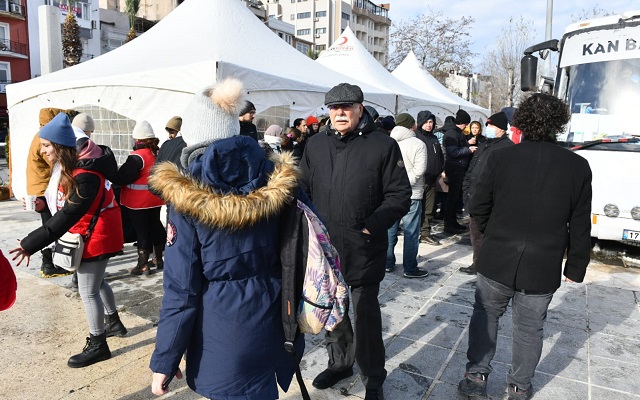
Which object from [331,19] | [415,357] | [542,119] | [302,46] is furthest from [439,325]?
[331,19]

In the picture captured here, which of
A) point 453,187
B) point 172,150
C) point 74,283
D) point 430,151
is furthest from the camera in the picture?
point 453,187

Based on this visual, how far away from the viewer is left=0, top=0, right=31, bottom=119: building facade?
32.8 metres

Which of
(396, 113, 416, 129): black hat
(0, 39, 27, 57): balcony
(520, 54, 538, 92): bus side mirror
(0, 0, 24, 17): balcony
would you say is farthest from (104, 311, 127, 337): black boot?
(0, 0, 24, 17): balcony

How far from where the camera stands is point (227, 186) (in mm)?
1655

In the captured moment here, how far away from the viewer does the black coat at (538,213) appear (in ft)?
7.93

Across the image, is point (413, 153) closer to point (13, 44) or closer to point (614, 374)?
point (614, 374)

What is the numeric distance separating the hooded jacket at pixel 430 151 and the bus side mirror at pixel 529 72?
53.2 inches

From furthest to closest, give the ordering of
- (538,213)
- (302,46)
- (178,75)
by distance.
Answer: (302,46) < (178,75) < (538,213)

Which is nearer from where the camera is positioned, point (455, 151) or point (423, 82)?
point (455, 151)

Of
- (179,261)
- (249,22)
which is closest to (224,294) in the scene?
(179,261)

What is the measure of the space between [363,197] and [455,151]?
516 centimetres

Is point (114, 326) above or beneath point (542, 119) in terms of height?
beneath

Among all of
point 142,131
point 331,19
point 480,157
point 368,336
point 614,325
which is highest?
point 331,19

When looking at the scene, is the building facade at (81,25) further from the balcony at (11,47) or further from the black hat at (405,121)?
the black hat at (405,121)
